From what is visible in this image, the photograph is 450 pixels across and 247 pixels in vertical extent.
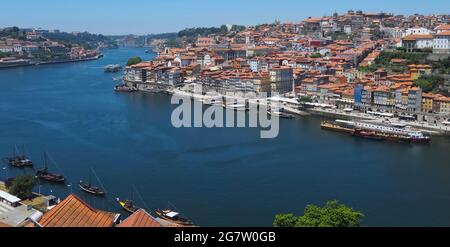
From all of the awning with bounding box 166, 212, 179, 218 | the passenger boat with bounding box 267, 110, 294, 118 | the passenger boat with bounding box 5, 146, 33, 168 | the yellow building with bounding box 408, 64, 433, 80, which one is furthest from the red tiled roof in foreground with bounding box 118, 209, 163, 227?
the yellow building with bounding box 408, 64, 433, 80

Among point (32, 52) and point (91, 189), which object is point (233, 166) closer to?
point (91, 189)

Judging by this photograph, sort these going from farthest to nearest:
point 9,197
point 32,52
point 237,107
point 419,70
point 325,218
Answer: point 32,52 < point 237,107 < point 419,70 < point 9,197 < point 325,218

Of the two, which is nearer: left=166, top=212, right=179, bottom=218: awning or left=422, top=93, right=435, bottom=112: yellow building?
left=166, top=212, right=179, bottom=218: awning

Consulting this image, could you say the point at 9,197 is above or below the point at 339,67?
below

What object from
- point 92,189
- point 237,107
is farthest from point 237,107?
point 92,189

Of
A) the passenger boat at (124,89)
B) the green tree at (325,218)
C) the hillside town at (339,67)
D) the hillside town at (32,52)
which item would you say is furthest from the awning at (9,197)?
the hillside town at (32,52)

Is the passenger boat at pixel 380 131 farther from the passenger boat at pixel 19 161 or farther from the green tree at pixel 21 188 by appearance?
the green tree at pixel 21 188

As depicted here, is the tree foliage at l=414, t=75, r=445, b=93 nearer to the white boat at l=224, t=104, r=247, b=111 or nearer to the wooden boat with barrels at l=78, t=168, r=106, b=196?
the white boat at l=224, t=104, r=247, b=111
